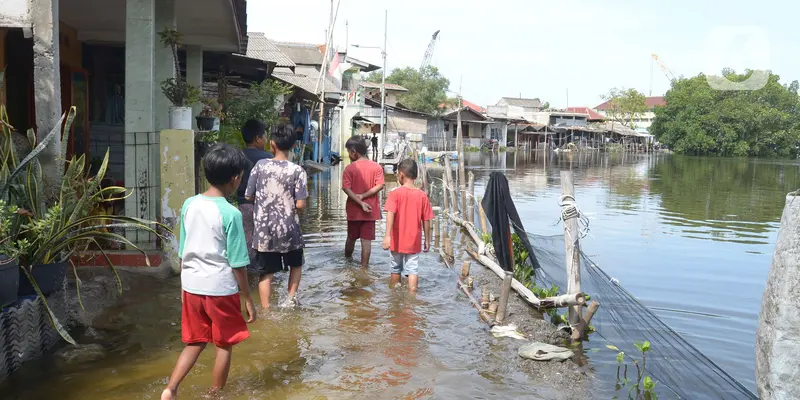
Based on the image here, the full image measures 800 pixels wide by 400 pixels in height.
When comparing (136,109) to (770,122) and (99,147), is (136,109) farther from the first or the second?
(770,122)

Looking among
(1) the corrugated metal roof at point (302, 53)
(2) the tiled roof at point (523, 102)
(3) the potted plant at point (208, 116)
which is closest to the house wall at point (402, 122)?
(1) the corrugated metal roof at point (302, 53)

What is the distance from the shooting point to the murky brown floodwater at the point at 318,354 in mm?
4078

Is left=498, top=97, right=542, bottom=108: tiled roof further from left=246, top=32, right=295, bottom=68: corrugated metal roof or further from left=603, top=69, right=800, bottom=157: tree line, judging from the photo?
left=246, top=32, right=295, bottom=68: corrugated metal roof

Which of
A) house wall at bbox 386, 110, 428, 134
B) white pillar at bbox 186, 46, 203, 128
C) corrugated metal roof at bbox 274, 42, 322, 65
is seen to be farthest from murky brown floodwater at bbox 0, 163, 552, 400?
house wall at bbox 386, 110, 428, 134

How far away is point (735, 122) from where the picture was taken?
209 feet

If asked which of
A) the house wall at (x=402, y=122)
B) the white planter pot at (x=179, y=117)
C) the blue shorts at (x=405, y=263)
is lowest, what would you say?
the blue shorts at (x=405, y=263)

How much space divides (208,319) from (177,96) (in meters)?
4.01

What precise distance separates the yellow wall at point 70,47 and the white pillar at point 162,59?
5.18ft

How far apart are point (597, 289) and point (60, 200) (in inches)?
178

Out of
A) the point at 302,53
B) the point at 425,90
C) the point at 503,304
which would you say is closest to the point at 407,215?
the point at 503,304

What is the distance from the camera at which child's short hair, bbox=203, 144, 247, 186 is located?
3682 mm

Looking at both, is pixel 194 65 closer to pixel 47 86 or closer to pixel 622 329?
pixel 47 86

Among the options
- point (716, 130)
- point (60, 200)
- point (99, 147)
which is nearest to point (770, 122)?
point (716, 130)

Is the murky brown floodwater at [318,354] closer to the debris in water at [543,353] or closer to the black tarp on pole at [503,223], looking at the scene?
the debris in water at [543,353]
